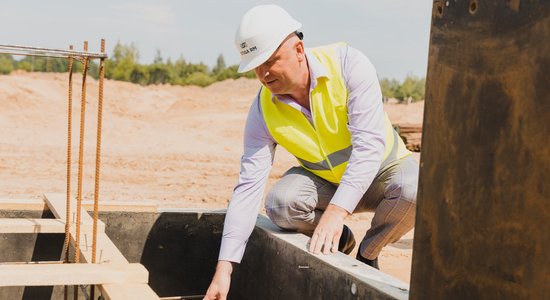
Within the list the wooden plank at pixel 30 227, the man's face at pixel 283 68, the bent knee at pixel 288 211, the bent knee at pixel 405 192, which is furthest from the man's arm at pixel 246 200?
the wooden plank at pixel 30 227

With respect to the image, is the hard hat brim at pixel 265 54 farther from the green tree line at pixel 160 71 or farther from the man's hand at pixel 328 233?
the green tree line at pixel 160 71

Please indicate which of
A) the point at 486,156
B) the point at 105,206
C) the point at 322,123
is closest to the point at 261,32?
the point at 322,123

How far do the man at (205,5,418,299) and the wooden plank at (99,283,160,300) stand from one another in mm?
611

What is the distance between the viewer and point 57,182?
9383 millimetres

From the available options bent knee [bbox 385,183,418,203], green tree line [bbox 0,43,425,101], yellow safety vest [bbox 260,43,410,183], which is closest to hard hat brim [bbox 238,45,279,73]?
yellow safety vest [bbox 260,43,410,183]

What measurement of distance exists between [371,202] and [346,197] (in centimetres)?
62

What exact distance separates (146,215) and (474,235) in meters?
2.41

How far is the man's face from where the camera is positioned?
118 inches

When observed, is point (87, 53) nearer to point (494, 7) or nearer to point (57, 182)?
point (494, 7)

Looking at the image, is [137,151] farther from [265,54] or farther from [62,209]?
[265,54]

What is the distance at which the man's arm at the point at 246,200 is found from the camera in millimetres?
2932

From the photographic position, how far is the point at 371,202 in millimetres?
3449

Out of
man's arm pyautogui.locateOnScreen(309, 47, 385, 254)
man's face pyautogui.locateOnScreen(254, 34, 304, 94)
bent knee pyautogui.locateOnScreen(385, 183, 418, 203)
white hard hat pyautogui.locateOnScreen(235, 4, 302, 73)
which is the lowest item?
bent knee pyautogui.locateOnScreen(385, 183, 418, 203)

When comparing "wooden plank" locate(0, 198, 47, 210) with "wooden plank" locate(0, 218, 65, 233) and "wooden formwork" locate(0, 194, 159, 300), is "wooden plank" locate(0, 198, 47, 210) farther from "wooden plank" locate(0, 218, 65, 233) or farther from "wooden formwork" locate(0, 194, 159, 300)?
"wooden formwork" locate(0, 194, 159, 300)
